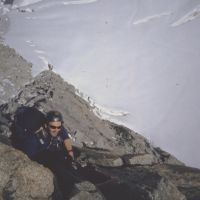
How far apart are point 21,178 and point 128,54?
52.9ft

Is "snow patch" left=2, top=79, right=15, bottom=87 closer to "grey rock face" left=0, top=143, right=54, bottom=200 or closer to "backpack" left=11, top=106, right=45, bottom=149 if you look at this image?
"backpack" left=11, top=106, right=45, bottom=149

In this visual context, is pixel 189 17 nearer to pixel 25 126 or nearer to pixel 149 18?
pixel 149 18

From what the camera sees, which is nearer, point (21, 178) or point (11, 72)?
point (21, 178)

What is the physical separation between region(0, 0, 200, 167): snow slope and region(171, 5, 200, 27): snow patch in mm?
62

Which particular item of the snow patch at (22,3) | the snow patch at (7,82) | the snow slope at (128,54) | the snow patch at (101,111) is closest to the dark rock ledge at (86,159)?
the snow patch at (7,82)

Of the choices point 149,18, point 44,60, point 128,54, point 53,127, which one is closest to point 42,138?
point 53,127

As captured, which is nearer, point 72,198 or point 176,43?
point 72,198

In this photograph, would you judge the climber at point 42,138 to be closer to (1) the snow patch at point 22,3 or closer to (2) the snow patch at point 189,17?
(2) the snow patch at point 189,17

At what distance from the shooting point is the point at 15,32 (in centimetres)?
1928

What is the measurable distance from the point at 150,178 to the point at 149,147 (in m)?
7.83

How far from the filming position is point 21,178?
488 centimetres

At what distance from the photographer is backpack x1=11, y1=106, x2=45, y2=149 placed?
19.3 ft

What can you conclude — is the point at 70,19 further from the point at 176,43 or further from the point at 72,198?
the point at 72,198

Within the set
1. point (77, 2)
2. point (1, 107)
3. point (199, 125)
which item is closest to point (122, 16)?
point (77, 2)
